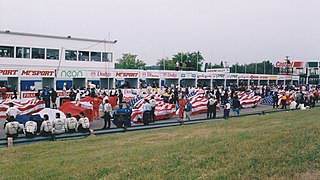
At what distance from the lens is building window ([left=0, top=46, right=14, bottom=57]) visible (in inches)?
2094

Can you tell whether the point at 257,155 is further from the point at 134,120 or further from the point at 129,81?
the point at 129,81

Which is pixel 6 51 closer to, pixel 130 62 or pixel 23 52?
pixel 23 52

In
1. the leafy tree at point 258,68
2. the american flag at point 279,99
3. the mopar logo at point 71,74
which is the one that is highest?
the leafy tree at point 258,68

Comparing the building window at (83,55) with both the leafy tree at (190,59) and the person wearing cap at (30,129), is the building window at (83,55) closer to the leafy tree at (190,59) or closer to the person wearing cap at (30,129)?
the person wearing cap at (30,129)

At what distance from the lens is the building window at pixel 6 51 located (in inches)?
2094

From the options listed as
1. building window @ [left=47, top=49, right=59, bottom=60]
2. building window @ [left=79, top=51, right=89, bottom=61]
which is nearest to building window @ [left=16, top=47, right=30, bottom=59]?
building window @ [left=47, top=49, right=59, bottom=60]

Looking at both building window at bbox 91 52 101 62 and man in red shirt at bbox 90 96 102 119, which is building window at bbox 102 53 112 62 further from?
man in red shirt at bbox 90 96 102 119

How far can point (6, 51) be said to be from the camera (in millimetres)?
53562

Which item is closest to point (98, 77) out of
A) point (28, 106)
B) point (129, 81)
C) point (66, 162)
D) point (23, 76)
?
point (129, 81)

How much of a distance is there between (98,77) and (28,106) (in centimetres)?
1725

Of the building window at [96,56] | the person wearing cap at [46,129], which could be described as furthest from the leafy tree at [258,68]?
the person wearing cap at [46,129]

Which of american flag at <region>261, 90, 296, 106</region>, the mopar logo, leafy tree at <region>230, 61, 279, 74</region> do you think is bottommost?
american flag at <region>261, 90, 296, 106</region>

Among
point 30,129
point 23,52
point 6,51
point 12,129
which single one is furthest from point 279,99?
point 6,51

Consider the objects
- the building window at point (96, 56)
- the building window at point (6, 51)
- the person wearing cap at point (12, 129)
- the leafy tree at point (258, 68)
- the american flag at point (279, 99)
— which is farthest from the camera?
the leafy tree at point (258, 68)
